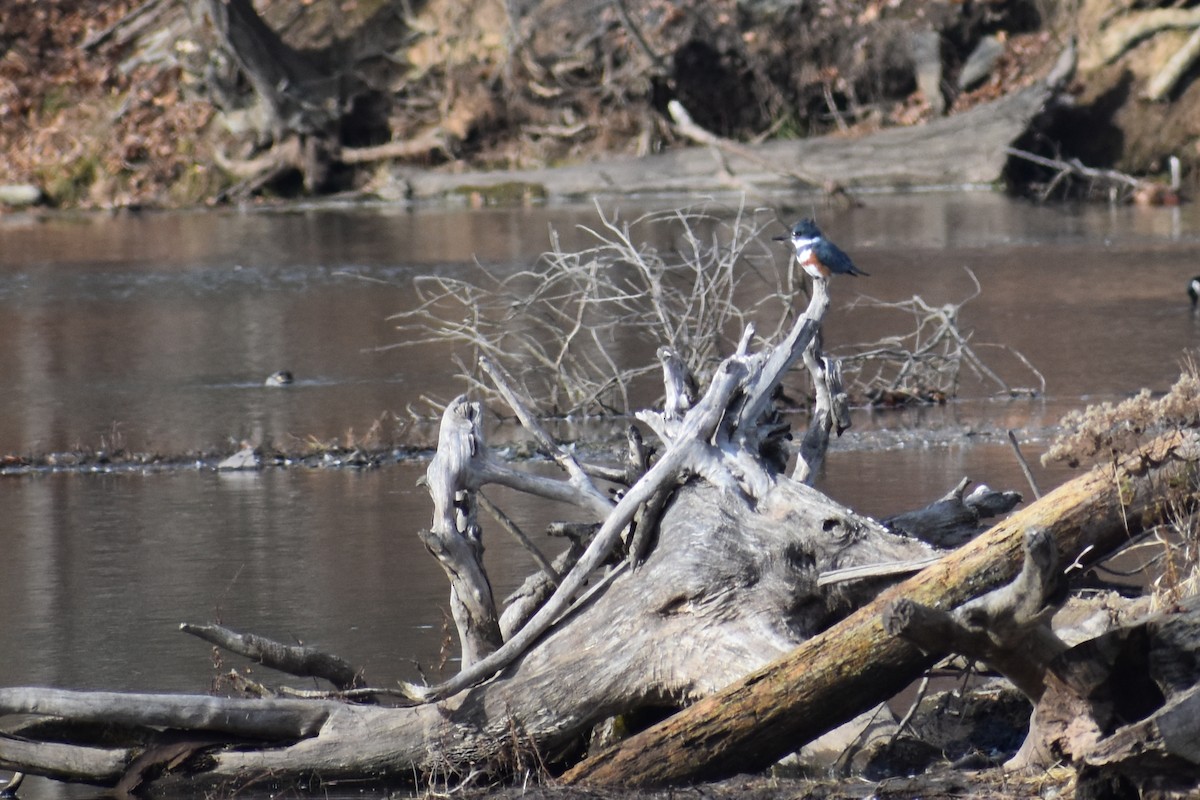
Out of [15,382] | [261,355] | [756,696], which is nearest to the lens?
[756,696]

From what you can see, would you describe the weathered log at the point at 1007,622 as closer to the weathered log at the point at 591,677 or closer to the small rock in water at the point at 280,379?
the weathered log at the point at 591,677

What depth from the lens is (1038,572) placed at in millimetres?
4297

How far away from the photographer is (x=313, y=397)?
12719mm

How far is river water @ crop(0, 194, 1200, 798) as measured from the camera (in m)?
7.47

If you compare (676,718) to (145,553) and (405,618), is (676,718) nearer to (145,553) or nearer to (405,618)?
(405,618)

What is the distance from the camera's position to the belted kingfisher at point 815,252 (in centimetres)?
910

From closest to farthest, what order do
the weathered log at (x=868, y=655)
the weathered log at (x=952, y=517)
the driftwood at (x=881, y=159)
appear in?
the weathered log at (x=868, y=655) < the weathered log at (x=952, y=517) < the driftwood at (x=881, y=159)

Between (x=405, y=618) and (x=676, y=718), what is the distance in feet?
7.81

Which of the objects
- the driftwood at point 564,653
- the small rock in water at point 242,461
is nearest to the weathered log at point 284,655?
the driftwood at point 564,653

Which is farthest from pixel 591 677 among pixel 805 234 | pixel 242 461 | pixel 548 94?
A: pixel 548 94

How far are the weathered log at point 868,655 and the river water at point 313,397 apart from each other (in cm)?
153

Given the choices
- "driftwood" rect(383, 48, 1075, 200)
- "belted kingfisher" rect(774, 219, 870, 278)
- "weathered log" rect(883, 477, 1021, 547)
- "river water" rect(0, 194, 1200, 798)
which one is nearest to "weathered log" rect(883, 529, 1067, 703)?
"weathered log" rect(883, 477, 1021, 547)

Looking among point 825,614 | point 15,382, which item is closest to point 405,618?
point 825,614

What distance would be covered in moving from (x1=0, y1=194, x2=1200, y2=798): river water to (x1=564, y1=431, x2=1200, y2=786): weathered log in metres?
1.53
